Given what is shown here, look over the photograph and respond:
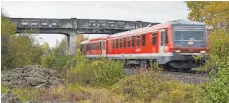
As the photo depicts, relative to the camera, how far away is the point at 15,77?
18.4 metres

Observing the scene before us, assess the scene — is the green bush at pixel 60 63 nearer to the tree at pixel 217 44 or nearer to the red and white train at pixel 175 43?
the red and white train at pixel 175 43

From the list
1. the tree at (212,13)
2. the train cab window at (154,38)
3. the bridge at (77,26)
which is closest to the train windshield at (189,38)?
the train cab window at (154,38)

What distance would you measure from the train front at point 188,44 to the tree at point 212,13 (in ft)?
29.0

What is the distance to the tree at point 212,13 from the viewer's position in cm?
3009

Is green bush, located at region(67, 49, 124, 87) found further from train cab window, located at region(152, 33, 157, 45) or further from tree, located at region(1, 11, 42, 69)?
tree, located at region(1, 11, 42, 69)

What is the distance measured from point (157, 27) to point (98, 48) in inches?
563

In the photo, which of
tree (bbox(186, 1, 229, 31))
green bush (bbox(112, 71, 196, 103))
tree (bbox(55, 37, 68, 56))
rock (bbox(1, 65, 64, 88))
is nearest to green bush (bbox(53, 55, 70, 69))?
rock (bbox(1, 65, 64, 88))

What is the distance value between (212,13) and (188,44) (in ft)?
37.3

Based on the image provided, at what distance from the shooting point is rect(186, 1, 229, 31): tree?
30.1 m

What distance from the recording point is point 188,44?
21141 mm

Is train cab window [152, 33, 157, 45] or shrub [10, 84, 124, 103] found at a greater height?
train cab window [152, 33, 157, 45]

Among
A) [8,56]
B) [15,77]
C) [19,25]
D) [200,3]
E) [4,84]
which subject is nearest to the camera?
[4,84]

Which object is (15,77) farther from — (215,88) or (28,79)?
(215,88)

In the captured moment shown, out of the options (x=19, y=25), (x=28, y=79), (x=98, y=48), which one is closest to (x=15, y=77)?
(x=28, y=79)
